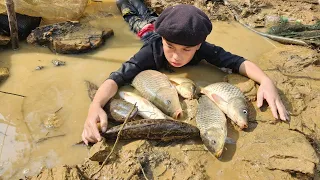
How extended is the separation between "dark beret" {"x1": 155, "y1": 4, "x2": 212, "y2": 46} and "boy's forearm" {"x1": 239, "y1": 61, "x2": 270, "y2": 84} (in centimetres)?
85

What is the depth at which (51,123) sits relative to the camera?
389cm

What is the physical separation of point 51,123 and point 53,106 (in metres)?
0.31

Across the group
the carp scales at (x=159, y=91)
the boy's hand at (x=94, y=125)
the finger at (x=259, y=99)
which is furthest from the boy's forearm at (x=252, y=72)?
the boy's hand at (x=94, y=125)

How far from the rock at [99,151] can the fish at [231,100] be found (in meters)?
1.34

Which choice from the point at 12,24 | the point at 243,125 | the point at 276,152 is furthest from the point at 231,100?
the point at 12,24

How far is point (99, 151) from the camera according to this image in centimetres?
330

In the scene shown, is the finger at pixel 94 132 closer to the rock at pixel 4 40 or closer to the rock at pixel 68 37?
the rock at pixel 68 37

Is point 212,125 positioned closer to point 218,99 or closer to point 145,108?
point 218,99

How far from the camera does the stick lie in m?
4.84

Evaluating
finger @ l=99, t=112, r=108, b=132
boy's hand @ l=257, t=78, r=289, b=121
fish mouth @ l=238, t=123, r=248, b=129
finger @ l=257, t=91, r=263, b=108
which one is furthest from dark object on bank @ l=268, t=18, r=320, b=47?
finger @ l=99, t=112, r=108, b=132

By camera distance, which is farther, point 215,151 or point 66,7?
point 66,7

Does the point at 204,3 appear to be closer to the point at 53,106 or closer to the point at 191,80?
the point at 191,80

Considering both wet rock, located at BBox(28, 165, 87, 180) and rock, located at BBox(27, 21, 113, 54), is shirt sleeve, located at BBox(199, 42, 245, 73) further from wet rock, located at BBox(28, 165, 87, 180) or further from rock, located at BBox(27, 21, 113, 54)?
wet rock, located at BBox(28, 165, 87, 180)

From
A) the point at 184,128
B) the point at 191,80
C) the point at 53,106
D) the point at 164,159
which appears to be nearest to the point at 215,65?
the point at 191,80
